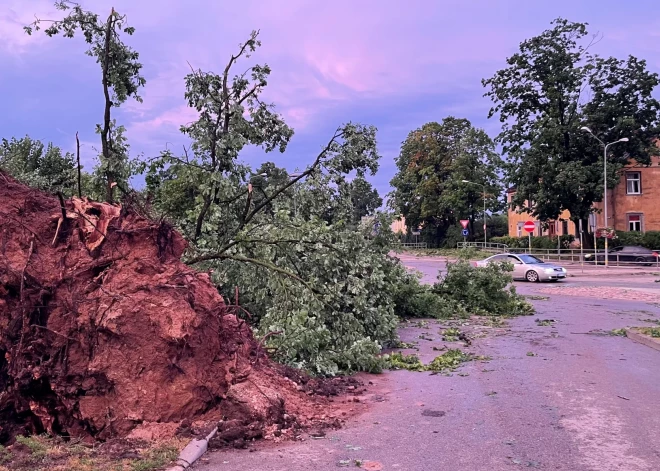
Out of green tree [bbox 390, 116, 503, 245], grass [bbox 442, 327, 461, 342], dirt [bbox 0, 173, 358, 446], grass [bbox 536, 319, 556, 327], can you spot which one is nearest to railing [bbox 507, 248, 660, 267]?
green tree [bbox 390, 116, 503, 245]

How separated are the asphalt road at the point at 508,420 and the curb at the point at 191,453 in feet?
0.32

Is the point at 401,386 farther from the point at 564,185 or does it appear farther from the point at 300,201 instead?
the point at 564,185

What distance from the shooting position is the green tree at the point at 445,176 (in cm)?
6388

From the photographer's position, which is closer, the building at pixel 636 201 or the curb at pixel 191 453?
the curb at pixel 191 453

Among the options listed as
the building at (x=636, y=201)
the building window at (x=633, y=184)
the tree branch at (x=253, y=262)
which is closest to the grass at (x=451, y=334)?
the tree branch at (x=253, y=262)

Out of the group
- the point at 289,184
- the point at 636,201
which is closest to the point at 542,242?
the point at 636,201

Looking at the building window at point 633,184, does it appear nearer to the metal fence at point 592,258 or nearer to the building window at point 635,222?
the building window at point 635,222

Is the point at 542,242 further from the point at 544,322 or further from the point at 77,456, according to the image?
the point at 77,456

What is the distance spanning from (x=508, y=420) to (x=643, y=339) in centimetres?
633

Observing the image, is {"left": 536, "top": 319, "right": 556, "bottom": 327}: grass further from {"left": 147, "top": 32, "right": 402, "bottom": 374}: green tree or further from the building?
the building

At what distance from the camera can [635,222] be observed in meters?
49.1

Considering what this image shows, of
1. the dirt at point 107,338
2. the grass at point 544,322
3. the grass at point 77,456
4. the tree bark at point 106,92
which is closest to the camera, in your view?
the grass at point 77,456

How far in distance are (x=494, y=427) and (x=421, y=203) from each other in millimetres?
63703

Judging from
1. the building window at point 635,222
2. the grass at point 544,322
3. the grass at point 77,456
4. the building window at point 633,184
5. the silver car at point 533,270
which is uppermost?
the building window at point 633,184
